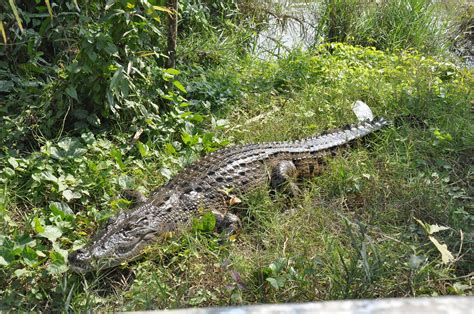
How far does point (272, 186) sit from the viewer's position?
443 centimetres

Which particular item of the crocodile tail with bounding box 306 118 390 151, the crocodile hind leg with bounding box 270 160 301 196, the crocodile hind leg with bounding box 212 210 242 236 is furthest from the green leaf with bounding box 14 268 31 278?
the crocodile tail with bounding box 306 118 390 151

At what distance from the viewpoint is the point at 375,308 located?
2.69 feet

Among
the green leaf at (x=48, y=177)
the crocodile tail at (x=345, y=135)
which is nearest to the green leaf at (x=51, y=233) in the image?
the green leaf at (x=48, y=177)

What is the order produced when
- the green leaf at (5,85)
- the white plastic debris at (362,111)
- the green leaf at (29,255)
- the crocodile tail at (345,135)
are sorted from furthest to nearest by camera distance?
the white plastic debris at (362,111) → the crocodile tail at (345,135) → the green leaf at (5,85) → the green leaf at (29,255)

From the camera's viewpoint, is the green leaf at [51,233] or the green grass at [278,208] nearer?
the green grass at [278,208]

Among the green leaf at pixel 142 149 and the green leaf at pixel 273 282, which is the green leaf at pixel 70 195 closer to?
the green leaf at pixel 142 149

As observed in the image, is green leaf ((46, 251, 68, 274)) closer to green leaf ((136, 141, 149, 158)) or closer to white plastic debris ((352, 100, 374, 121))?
green leaf ((136, 141, 149, 158))

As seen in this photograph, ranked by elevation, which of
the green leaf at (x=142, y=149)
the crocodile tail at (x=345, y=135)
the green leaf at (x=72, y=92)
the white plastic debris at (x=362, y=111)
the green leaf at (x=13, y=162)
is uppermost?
the white plastic debris at (x=362, y=111)

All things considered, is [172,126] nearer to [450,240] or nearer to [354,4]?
[450,240]

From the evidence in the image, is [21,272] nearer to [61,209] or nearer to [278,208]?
[61,209]

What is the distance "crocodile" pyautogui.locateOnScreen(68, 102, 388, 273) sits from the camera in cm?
346

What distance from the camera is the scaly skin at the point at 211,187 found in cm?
346

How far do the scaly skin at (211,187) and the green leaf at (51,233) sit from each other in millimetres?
244

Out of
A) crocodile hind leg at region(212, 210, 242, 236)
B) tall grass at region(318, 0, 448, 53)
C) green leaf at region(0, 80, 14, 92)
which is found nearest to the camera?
crocodile hind leg at region(212, 210, 242, 236)
